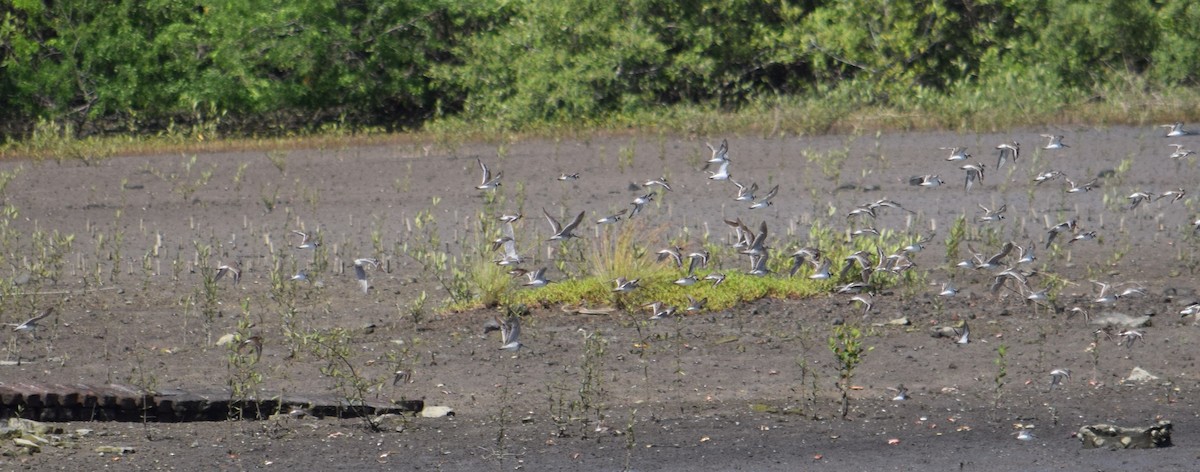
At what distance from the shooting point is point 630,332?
355 inches

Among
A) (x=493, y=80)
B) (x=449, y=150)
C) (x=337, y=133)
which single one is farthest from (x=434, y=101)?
(x=449, y=150)

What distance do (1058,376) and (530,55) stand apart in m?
15.1

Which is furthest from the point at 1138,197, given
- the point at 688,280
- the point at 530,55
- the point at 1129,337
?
the point at 530,55

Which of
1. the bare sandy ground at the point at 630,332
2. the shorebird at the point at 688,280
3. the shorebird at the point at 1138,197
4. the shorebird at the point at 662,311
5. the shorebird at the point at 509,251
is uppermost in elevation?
the shorebird at the point at 1138,197

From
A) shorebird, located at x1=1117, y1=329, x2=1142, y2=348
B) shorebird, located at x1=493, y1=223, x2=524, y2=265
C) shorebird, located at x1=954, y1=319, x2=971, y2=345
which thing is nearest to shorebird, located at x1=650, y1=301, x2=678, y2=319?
shorebird, located at x1=493, y1=223, x2=524, y2=265

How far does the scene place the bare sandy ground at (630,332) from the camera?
650 cm

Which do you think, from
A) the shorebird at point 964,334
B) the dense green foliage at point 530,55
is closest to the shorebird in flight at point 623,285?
the shorebird at point 964,334

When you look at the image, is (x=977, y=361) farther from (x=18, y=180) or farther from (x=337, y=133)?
(x=337, y=133)

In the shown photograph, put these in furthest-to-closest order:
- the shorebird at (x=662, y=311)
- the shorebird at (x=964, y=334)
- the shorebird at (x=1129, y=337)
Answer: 1. the shorebird at (x=662, y=311)
2. the shorebird at (x=964, y=334)
3. the shorebird at (x=1129, y=337)

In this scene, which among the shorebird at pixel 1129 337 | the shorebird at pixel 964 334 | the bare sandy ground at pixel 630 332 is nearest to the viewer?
the bare sandy ground at pixel 630 332

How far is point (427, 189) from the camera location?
15633 mm

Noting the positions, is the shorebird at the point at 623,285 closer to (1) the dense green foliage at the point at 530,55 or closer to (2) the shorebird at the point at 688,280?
(2) the shorebird at the point at 688,280

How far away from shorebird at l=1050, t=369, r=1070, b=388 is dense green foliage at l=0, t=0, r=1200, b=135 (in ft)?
43.9

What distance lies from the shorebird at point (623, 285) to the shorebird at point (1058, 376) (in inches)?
92.3
